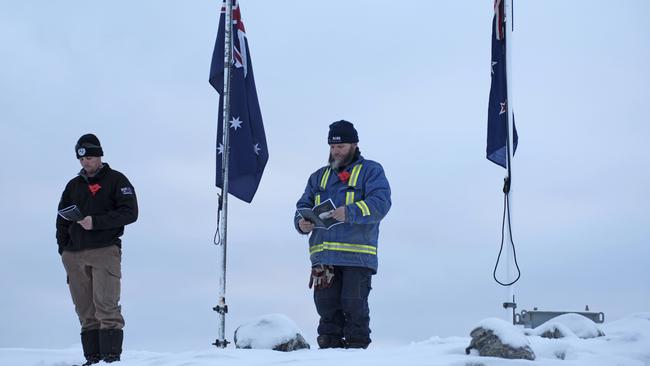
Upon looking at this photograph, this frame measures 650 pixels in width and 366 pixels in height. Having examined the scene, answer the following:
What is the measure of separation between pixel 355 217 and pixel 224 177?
201 centimetres

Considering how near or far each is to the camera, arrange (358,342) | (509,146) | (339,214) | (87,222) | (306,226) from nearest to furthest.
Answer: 1. (339,214)
2. (358,342)
3. (306,226)
4. (87,222)
5. (509,146)

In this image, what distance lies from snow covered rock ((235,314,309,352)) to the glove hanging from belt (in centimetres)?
42

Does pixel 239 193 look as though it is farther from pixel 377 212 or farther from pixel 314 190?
pixel 377 212

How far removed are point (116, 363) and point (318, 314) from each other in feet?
5.79

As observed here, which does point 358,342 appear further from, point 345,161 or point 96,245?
point 96,245

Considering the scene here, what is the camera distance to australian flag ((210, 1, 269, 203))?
951cm

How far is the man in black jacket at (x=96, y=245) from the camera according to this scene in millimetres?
8086

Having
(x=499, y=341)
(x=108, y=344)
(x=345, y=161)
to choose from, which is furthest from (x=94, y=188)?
(x=499, y=341)

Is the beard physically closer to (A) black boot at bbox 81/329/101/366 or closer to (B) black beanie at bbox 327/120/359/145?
(B) black beanie at bbox 327/120/359/145

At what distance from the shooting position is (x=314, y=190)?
26.7 ft

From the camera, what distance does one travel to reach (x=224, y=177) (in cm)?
898

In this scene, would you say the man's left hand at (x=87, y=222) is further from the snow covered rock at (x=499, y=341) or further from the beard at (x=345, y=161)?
the snow covered rock at (x=499, y=341)

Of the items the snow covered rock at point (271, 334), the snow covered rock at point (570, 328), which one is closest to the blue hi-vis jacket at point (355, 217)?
the snow covered rock at point (271, 334)

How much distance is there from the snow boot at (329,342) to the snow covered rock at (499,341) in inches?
59.3
